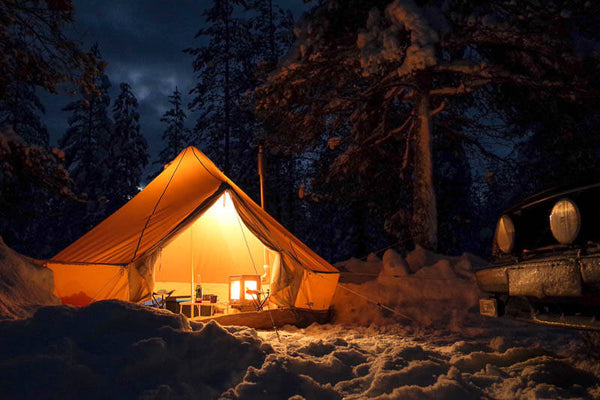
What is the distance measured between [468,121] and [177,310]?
756 cm

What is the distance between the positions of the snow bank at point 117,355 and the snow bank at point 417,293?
11.5 ft

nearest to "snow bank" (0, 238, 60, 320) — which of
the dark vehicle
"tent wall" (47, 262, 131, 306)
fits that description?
"tent wall" (47, 262, 131, 306)

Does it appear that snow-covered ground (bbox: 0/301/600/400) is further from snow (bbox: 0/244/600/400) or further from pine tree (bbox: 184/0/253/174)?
pine tree (bbox: 184/0/253/174)

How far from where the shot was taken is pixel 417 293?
7.25m

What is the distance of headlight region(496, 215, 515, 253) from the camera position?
10.5ft

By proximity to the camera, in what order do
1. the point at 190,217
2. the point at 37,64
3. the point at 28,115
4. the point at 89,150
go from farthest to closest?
the point at 89,150, the point at 28,115, the point at 37,64, the point at 190,217

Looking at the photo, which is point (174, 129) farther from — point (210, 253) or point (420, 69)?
point (420, 69)

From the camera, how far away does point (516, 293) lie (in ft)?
9.31

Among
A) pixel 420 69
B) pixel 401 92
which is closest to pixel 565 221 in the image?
pixel 420 69

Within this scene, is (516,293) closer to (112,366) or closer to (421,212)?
(112,366)

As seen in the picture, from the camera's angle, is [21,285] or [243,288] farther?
[243,288]

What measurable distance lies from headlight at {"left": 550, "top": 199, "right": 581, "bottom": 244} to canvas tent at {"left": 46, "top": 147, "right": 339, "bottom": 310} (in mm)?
4046

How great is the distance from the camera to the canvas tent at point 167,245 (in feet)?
19.1

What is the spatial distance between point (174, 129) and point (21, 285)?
85.2ft
